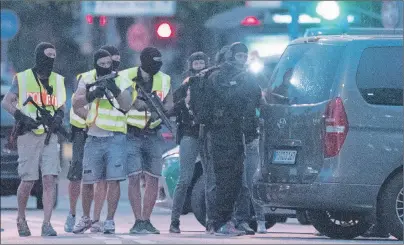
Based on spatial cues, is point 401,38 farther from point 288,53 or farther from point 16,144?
point 16,144

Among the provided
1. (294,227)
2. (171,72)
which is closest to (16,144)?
(294,227)

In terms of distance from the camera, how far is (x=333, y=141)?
16.2m

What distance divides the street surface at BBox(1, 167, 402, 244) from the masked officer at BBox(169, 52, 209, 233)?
321mm

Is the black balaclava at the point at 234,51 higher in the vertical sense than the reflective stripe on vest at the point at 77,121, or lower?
higher

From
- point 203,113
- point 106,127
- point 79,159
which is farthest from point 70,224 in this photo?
point 203,113

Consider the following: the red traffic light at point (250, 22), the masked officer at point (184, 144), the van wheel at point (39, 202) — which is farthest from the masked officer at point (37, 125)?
the red traffic light at point (250, 22)

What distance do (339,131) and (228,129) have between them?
52.1 inches

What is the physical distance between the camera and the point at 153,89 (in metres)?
17.7

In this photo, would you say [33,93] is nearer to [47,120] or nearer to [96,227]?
[47,120]

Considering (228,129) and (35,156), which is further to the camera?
(35,156)

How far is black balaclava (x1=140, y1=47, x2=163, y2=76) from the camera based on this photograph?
1770cm

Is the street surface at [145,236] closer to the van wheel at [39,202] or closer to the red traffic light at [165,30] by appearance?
the van wheel at [39,202]

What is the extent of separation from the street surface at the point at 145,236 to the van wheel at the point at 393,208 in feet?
0.45

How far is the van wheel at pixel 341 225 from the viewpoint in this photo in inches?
704
